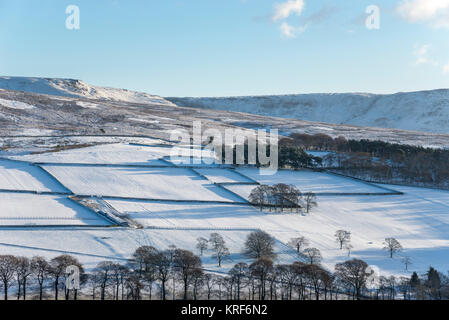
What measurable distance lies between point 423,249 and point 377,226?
874cm

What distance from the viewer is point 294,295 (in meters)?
33.9

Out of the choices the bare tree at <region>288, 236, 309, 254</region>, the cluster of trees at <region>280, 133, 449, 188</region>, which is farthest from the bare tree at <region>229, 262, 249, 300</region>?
the cluster of trees at <region>280, 133, 449, 188</region>

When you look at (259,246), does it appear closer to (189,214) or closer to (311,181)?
(189,214)

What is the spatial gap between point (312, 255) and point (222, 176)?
38.1 m

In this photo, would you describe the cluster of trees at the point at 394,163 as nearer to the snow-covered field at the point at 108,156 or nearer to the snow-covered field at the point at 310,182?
the snow-covered field at the point at 310,182

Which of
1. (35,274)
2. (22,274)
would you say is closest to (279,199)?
(35,274)

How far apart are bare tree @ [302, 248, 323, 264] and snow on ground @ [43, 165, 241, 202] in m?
21.8

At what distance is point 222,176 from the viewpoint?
258 feet

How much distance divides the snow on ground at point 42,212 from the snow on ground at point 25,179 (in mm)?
3662

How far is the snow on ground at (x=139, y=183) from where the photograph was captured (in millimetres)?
64125

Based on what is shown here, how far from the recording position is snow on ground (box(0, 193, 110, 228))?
4853cm

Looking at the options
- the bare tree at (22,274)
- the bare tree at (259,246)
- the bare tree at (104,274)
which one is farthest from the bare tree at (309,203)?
the bare tree at (22,274)

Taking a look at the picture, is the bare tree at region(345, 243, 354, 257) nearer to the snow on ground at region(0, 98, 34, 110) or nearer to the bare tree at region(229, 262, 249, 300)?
the bare tree at region(229, 262, 249, 300)
